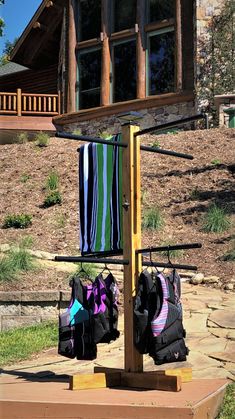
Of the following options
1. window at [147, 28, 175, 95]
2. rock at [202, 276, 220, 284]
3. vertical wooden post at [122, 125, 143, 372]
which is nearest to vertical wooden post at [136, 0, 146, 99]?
window at [147, 28, 175, 95]

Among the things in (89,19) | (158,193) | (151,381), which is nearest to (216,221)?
(158,193)

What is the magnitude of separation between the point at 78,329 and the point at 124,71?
14962 mm

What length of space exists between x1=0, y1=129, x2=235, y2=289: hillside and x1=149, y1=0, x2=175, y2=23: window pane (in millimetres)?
4625

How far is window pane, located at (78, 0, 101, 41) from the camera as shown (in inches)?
762

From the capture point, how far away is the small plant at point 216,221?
11031mm

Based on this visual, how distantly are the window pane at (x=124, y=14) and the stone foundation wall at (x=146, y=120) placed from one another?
282 centimetres

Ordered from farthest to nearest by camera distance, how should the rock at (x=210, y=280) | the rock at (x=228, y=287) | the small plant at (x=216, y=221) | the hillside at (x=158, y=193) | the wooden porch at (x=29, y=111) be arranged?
1. the wooden porch at (x=29, y=111)
2. the small plant at (x=216, y=221)
3. the hillside at (x=158, y=193)
4. the rock at (x=210, y=280)
5. the rock at (x=228, y=287)

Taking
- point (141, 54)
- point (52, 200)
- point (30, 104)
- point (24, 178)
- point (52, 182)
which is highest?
point (141, 54)

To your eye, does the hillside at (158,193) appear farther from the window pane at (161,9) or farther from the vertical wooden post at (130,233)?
the window pane at (161,9)

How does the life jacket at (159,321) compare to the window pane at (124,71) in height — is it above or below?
below

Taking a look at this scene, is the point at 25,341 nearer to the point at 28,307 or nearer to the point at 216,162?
the point at 28,307

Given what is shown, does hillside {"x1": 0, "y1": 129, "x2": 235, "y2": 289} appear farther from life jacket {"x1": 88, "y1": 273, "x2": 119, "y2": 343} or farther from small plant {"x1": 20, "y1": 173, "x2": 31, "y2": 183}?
life jacket {"x1": 88, "y1": 273, "x2": 119, "y2": 343}

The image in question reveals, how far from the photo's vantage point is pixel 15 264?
8938 mm

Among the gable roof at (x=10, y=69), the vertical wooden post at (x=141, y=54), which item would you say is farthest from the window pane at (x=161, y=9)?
the gable roof at (x=10, y=69)
